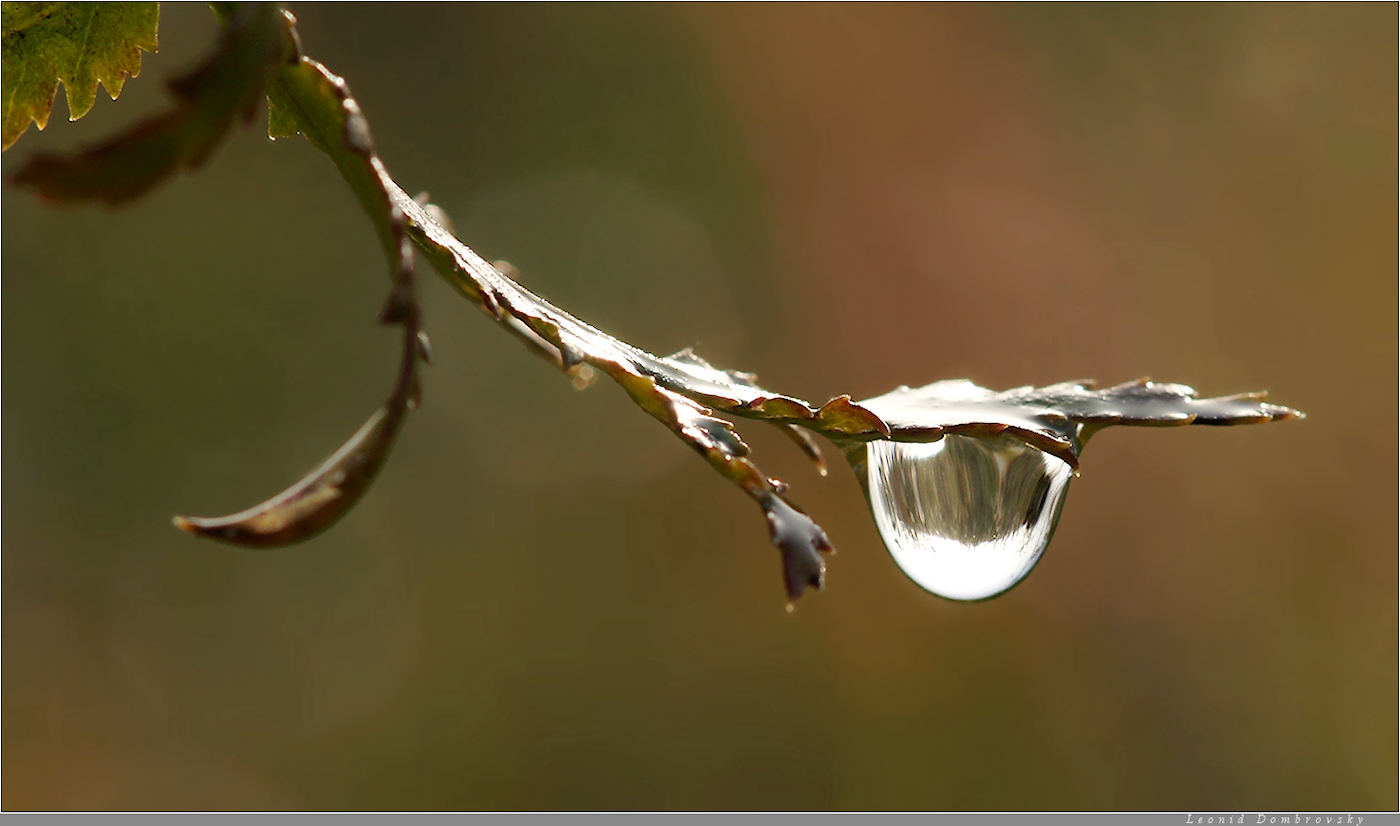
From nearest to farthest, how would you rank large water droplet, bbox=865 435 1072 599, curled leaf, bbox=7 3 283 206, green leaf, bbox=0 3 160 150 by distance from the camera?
curled leaf, bbox=7 3 283 206
green leaf, bbox=0 3 160 150
large water droplet, bbox=865 435 1072 599

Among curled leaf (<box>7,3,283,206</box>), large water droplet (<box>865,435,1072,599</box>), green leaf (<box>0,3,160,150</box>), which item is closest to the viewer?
curled leaf (<box>7,3,283,206</box>)

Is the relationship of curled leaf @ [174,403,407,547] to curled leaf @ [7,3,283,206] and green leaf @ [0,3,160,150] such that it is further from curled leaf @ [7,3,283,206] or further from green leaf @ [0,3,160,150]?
green leaf @ [0,3,160,150]

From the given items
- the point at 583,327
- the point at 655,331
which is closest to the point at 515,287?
the point at 583,327

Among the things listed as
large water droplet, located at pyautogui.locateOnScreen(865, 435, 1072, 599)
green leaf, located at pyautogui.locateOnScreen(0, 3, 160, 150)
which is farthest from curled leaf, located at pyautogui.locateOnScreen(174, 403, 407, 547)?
large water droplet, located at pyautogui.locateOnScreen(865, 435, 1072, 599)

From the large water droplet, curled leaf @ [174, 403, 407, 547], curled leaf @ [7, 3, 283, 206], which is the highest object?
the large water droplet

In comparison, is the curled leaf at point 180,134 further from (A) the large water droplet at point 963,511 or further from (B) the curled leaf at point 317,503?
(A) the large water droplet at point 963,511

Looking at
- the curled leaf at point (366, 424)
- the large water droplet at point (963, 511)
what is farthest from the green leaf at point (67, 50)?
the large water droplet at point (963, 511)

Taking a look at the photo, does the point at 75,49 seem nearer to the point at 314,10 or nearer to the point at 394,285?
the point at 394,285

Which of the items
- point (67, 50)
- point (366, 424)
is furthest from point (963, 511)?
point (67, 50)
